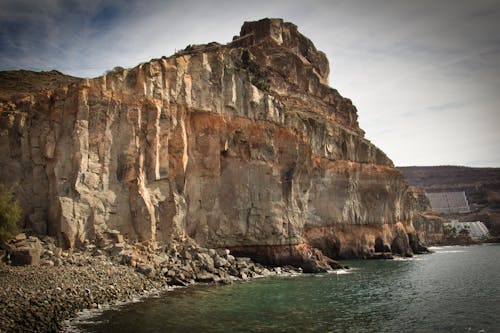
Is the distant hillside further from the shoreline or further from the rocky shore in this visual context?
the rocky shore

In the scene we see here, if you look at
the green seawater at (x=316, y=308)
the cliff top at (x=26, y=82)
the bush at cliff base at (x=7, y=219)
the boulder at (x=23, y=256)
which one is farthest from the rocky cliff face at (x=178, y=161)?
the green seawater at (x=316, y=308)

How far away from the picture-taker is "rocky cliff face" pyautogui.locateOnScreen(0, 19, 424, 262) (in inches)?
1011

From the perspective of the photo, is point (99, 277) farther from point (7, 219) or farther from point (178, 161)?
point (178, 161)

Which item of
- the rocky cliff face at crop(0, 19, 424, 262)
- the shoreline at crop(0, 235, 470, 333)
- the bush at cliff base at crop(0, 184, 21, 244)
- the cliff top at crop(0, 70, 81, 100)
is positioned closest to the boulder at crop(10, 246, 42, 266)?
the shoreline at crop(0, 235, 470, 333)

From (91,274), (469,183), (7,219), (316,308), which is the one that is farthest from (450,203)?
(7,219)

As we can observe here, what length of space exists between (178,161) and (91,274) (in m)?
13.0

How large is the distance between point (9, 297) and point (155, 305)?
6.12 m

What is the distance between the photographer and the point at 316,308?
1989 cm

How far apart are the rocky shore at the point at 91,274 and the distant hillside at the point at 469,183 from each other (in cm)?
11346

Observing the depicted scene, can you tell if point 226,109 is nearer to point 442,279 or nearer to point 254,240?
point 254,240

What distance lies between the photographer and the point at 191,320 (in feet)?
55.8

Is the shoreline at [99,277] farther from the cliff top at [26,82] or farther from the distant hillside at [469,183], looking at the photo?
the distant hillside at [469,183]

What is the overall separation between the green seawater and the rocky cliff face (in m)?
7.12

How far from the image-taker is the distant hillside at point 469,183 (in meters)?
129
